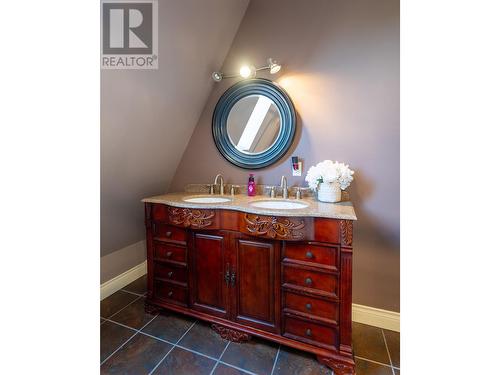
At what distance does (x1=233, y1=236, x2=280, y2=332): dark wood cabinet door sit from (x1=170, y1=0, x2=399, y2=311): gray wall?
26.1 inches

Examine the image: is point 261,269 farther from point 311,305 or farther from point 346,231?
point 346,231

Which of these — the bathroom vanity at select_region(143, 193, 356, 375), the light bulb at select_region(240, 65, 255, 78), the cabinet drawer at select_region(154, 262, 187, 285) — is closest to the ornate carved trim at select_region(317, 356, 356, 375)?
the bathroom vanity at select_region(143, 193, 356, 375)

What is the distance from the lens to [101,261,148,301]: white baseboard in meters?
1.96

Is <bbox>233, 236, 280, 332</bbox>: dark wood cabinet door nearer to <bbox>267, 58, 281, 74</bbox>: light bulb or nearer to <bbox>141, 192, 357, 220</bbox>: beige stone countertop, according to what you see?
<bbox>141, 192, 357, 220</bbox>: beige stone countertop

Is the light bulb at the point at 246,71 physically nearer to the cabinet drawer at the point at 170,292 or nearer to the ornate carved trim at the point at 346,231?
the ornate carved trim at the point at 346,231

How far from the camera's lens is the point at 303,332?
4.26 ft

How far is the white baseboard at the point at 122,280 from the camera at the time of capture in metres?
1.96

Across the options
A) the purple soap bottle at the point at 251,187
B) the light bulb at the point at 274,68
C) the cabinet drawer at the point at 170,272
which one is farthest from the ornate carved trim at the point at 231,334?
the light bulb at the point at 274,68

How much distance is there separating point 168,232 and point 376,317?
1.64 metres

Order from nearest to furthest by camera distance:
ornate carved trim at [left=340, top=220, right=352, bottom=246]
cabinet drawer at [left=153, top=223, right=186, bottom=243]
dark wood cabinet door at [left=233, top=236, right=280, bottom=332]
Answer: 1. ornate carved trim at [left=340, top=220, right=352, bottom=246]
2. dark wood cabinet door at [left=233, top=236, right=280, bottom=332]
3. cabinet drawer at [left=153, top=223, right=186, bottom=243]

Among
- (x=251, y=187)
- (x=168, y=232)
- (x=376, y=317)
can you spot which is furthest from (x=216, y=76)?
(x=376, y=317)
